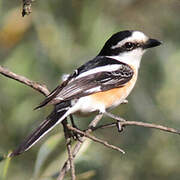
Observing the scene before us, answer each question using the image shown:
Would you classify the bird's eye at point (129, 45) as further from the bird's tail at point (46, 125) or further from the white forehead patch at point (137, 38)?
the bird's tail at point (46, 125)

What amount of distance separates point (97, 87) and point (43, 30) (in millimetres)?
976

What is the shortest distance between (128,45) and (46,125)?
1.27 meters

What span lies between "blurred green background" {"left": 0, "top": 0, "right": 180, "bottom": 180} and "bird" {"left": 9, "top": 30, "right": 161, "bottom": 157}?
1.13 feet

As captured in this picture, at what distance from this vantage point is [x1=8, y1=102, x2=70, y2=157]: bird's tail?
2.97m

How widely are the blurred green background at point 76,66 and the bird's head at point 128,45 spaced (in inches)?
14.5

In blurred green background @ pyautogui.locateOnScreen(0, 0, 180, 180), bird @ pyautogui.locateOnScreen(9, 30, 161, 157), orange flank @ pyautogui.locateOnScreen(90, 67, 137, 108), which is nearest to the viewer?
bird @ pyautogui.locateOnScreen(9, 30, 161, 157)

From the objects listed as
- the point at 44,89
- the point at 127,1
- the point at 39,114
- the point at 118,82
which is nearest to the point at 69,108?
the point at 44,89

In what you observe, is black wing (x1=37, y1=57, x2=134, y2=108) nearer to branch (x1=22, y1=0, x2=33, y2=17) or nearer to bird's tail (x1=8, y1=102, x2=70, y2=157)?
bird's tail (x1=8, y1=102, x2=70, y2=157)

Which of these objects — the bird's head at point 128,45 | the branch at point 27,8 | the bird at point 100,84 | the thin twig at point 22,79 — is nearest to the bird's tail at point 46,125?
the bird at point 100,84

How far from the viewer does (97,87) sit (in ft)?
12.3

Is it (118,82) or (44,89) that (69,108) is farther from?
(118,82)

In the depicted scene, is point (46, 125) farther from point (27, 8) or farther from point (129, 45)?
A: point (129, 45)

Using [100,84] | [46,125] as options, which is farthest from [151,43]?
[46,125]

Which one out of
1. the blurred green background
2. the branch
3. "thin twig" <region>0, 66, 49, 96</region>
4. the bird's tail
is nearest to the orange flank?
the bird's tail
